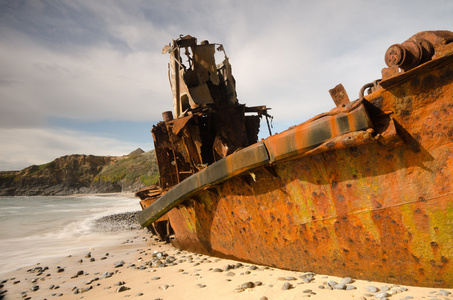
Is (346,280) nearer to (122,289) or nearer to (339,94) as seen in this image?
(339,94)

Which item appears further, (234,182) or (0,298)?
(0,298)

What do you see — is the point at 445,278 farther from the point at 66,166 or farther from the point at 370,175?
the point at 66,166

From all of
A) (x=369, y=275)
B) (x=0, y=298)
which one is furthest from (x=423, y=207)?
(x=0, y=298)

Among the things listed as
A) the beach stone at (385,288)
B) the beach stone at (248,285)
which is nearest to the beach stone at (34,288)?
the beach stone at (248,285)

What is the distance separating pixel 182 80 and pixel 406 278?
475cm

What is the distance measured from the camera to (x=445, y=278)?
203 cm

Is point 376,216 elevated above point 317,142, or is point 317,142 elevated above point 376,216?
point 317,142

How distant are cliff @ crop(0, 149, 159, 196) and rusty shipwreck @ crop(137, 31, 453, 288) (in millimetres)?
54180

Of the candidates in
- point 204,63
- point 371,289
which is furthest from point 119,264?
point 204,63

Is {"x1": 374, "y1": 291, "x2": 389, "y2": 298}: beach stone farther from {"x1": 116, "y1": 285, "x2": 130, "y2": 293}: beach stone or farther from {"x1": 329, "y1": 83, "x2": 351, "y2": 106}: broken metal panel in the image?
{"x1": 116, "y1": 285, "x2": 130, "y2": 293}: beach stone

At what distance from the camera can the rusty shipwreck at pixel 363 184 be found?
76.3 inches

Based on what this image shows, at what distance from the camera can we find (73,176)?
244ft

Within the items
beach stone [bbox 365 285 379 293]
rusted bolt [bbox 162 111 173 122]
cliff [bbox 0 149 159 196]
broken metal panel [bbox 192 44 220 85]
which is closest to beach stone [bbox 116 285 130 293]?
beach stone [bbox 365 285 379 293]

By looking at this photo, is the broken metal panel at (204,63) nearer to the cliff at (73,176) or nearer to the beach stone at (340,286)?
the beach stone at (340,286)
